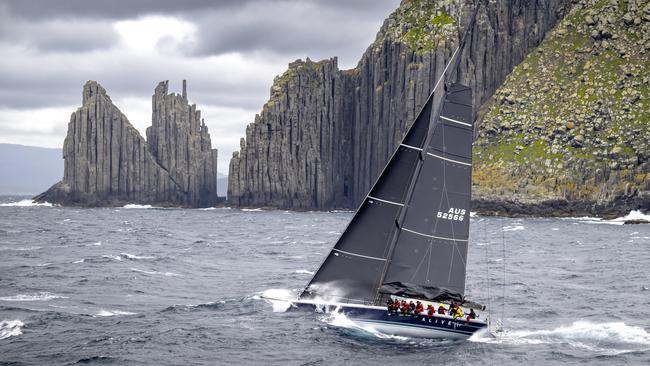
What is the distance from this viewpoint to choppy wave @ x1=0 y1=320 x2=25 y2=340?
3647 cm

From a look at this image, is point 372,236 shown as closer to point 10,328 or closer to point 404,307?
point 404,307

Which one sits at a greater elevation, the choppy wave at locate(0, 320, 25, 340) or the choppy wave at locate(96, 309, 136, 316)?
the choppy wave at locate(0, 320, 25, 340)

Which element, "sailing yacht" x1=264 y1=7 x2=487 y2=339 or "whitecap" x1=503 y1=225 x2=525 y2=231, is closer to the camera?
"sailing yacht" x1=264 y1=7 x2=487 y2=339

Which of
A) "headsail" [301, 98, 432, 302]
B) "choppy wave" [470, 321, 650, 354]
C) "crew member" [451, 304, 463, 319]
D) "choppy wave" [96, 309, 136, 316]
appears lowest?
"choppy wave" [470, 321, 650, 354]

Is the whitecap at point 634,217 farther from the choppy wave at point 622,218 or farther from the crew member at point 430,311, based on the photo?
the crew member at point 430,311

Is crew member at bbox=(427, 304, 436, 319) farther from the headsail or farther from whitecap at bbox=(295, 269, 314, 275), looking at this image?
whitecap at bbox=(295, 269, 314, 275)

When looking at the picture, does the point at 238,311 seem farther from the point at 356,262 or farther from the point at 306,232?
the point at 306,232

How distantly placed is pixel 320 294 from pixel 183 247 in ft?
152

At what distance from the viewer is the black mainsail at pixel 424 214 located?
37531 mm

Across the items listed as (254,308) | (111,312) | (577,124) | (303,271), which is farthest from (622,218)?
(111,312)

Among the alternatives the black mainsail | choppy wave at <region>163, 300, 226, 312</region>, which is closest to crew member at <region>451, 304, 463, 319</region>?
the black mainsail

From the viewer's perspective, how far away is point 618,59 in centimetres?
17775

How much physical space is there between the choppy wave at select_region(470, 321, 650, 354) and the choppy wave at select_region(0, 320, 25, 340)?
1904 centimetres

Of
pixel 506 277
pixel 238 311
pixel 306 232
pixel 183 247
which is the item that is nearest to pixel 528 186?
pixel 306 232
